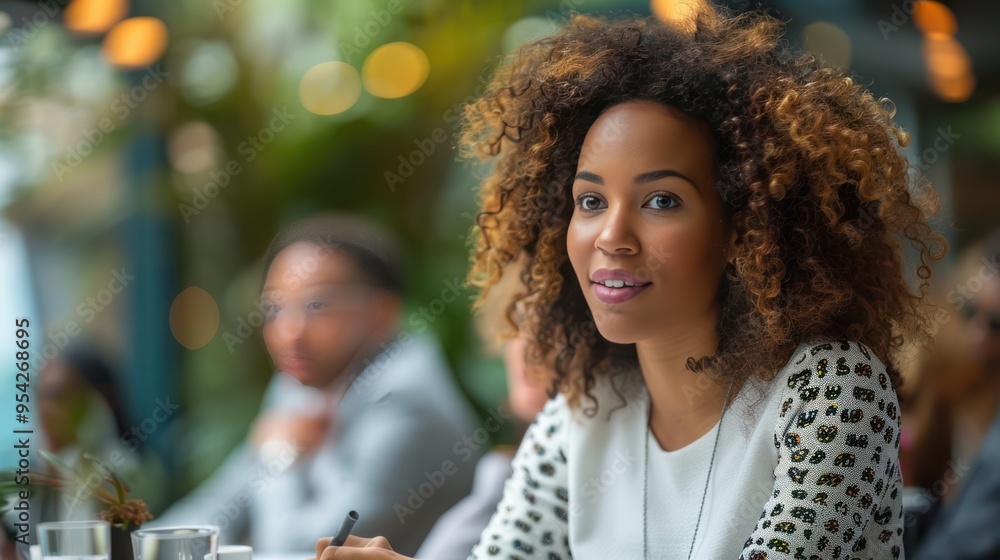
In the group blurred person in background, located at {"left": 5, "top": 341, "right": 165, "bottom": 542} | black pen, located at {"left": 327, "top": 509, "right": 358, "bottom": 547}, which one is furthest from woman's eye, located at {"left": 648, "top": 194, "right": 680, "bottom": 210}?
blurred person in background, located at {"left": 5, "top": 341, "right": 165, "bottom": 542}

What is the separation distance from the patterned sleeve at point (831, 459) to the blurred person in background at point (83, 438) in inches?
30.5

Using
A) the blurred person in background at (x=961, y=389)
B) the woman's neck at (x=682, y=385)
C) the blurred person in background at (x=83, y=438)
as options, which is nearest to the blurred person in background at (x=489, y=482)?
the woman's neck at (x=682, y=385)

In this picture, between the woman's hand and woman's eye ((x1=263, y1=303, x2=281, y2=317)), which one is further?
woman's eye ((x1=263, y1=303, x2=281, y2=317))

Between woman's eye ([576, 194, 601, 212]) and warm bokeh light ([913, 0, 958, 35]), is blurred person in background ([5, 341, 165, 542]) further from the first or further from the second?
warm bokeh light ([913, 0, 958, 35])

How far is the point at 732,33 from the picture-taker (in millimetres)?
1211

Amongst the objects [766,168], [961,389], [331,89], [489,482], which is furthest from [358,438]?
[961,389]

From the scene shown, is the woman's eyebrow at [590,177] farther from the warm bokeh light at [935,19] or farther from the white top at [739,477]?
the warm bokeh light at [935,19]

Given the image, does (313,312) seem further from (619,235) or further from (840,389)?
(840,389)

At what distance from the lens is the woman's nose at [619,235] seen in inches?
43.1

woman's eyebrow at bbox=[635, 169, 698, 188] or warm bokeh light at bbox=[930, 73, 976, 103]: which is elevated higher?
warm bokeh light at bbox=[930, 73, 976, 103]

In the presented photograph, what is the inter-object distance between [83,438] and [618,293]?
122 cm

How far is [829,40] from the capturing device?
2.53m

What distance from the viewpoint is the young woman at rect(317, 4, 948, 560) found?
1038mm

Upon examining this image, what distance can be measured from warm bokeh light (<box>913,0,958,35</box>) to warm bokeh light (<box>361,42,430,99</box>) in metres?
1.35
